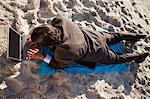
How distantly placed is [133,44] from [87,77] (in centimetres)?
66

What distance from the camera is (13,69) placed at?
2.77 metres

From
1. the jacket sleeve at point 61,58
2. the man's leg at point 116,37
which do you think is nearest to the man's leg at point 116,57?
the man's leg at point 116,37

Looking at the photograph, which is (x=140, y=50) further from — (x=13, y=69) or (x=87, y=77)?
(x=13, y=69)

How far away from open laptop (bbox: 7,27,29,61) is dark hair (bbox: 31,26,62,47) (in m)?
0.24

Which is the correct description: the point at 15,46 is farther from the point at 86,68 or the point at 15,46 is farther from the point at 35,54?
the point at 86,68

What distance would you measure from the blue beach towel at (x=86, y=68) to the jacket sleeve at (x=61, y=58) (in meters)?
0.07

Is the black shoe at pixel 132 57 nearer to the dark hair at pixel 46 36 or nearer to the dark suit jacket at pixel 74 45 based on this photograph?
the dark suit jacket at pixel 74 45

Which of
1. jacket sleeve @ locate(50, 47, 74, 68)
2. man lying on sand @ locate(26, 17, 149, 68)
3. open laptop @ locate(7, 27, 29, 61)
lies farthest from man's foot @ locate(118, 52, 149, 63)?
open laptop @ locate(7, 27, 29, 61)

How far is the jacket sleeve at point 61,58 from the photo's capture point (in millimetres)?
2506

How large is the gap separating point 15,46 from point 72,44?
0.43 m

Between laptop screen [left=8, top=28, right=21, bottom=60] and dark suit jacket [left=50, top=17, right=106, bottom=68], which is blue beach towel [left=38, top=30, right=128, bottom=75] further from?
laptop screen [left=8, top=28, right=21, bottom=60]

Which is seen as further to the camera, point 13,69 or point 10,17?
point 10,17

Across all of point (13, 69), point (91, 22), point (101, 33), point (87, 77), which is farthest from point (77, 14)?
point (13, 69)

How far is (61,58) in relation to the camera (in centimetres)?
254
